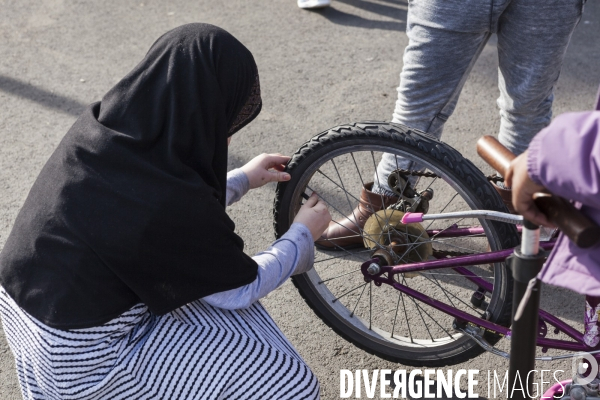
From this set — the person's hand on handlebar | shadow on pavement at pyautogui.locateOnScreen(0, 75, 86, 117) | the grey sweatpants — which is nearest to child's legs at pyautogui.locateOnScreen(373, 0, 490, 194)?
the grey sweatpants

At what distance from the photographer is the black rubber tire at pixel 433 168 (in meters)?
Result: 2.08

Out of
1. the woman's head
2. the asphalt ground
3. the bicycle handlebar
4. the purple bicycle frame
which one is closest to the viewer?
the bicycle handlebar

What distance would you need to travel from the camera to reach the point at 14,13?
508 centimetres

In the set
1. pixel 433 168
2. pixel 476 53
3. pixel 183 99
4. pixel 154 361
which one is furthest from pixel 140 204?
pixel 476 53

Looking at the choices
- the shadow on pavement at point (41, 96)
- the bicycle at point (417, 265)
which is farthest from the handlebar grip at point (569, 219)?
the shadow on pavement at point (41, 96)

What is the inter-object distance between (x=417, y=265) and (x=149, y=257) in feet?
Answer: 2.64

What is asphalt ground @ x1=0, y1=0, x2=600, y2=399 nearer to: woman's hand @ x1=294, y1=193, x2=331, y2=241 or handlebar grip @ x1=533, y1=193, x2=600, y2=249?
woman's hand @ x1=294, y1=193, x2=331, y2=241

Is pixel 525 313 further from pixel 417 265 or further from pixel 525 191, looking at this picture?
pixel 417 265

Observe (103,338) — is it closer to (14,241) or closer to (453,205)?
(14,241)

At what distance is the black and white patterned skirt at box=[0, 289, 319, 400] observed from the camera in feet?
6.23

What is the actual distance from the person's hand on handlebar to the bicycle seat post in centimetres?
2

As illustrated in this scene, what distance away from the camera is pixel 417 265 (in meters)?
2.20

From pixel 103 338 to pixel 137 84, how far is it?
2.12 feet

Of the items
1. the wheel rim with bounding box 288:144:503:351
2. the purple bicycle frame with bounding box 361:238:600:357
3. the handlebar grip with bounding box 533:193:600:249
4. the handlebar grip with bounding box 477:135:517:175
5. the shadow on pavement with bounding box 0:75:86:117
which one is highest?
the handlebar grip with bounding box 477:135:517:175
